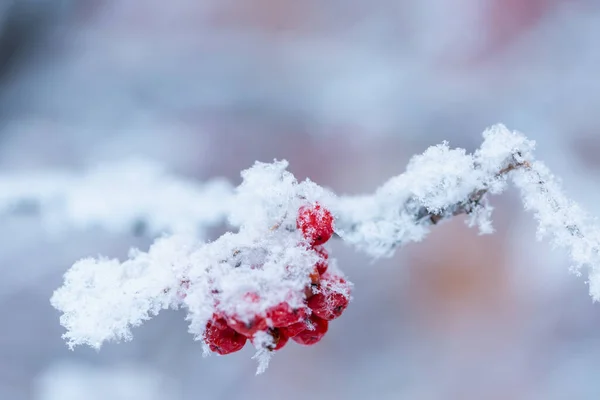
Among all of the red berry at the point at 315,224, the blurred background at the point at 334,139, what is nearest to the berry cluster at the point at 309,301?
the red berry at the point at 315,224

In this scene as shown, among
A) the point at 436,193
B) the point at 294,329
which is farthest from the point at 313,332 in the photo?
the point at 436,193

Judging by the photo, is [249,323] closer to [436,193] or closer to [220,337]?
[220,337]

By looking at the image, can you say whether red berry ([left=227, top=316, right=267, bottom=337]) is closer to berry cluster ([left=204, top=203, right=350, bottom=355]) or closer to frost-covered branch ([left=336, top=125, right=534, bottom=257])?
berry cluster ([left=204, top=203, right=350, bottom=355])

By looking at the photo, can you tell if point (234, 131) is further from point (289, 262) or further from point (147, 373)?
point (289, 262)

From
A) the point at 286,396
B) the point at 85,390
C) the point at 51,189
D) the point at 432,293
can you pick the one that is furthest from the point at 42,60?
the point at 432,293

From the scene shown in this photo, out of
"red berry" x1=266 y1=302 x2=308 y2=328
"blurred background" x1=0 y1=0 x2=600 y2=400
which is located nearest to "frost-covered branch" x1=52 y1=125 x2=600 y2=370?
"red berry" x1=266 y1=302 x2=308 y2=328

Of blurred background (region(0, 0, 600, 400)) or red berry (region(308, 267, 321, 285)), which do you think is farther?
blurred background (region(0, 0, 600, 400))

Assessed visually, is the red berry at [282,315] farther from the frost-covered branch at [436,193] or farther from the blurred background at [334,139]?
the blurred background at [334,139]
